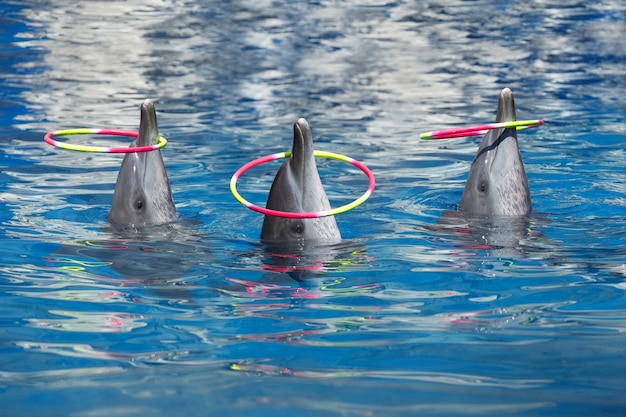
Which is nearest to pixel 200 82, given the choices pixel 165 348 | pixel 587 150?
pixel 587 150

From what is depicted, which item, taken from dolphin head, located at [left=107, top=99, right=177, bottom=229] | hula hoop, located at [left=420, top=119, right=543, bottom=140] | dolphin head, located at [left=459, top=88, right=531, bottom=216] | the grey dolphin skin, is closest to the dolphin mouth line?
dolphin head, located at [left=459, top=88, right=531, bottom=216]

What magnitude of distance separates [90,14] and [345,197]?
600 inches

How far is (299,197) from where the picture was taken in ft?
21.3

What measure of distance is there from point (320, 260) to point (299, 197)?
42 cm

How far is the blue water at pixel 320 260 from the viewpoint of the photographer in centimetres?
437

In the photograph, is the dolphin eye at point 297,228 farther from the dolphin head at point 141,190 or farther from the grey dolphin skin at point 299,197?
the dolphin head at point 141,190

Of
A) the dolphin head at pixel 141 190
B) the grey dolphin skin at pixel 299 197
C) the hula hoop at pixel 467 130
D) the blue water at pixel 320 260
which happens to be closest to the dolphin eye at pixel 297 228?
the grey dolphin skin at pixel 299 197

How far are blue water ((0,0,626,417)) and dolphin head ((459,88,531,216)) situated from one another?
24cm

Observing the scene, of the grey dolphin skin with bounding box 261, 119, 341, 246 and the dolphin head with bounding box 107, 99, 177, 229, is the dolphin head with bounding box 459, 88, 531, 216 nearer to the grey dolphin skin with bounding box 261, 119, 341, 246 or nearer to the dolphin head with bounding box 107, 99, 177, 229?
the grey dolphin skin with bounding box 261, 119, 341, 246

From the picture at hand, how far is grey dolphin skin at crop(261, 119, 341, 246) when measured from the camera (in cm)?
643

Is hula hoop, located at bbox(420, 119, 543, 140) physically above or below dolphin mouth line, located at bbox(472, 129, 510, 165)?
above

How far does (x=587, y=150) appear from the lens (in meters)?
11.3

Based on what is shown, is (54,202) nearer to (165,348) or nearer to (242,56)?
(165,348)

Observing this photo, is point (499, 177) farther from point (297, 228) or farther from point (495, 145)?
point (297, 228)
